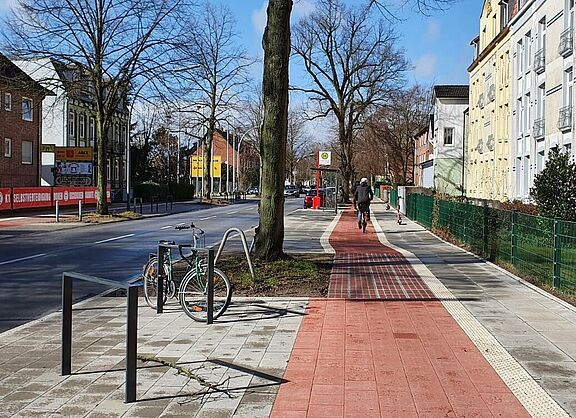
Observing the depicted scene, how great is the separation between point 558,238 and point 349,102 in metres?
47.6

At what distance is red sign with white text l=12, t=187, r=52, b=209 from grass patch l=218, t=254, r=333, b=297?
87.1ft

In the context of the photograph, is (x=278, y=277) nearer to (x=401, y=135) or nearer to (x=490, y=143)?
(x=490, y=143)

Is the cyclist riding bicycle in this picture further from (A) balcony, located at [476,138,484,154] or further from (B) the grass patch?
(A) balcony, located at [476,138,484,154]

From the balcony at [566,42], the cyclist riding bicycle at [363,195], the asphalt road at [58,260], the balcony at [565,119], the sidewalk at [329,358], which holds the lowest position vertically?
the asphalt road at [58,260]

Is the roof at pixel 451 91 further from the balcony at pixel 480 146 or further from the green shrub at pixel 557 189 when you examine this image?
the green shrub at pixel 557 189

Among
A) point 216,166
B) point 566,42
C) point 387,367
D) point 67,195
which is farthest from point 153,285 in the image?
point 216,166

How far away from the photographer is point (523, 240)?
1324 cm

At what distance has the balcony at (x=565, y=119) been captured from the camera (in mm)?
30391

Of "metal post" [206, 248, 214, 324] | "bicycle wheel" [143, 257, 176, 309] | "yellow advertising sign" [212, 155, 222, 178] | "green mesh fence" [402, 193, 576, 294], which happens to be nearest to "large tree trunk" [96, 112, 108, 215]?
"green mesh fence" [402, 193, 576, 294]

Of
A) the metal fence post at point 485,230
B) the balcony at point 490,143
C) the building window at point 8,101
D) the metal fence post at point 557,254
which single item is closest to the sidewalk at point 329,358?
the metal fence post at point 557,254

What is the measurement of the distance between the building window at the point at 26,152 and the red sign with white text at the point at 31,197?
32.9 feet

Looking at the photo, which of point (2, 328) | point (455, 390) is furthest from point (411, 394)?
point (2, 328)

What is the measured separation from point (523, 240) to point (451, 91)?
6292 centimetres

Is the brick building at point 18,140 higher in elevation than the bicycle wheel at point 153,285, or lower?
higher
